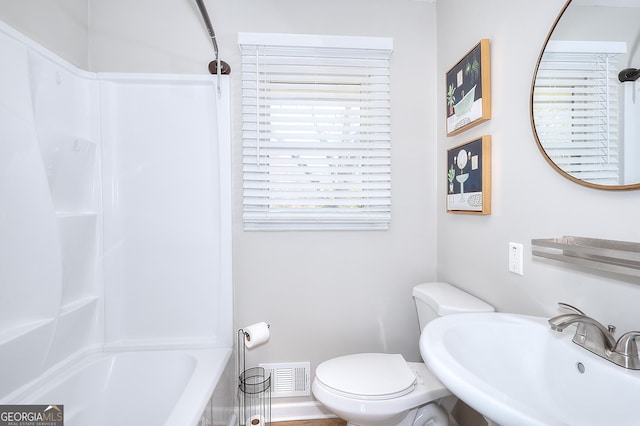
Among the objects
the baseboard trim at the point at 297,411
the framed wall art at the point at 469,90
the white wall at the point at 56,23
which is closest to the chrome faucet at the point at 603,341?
the framed wall art at the point at 469,90

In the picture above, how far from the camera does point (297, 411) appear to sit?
63.7 inches

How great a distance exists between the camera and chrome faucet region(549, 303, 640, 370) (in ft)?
2.05

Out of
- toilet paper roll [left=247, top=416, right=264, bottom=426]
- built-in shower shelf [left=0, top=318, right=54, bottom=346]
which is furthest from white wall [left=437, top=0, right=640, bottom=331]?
built-in shower shelf [left=0, top=318, right=54, bottom=346]

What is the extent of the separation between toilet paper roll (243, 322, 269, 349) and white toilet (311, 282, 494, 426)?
33 centimetres

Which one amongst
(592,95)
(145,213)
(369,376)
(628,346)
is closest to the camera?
(628,346)

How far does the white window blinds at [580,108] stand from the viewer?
0.74 meters

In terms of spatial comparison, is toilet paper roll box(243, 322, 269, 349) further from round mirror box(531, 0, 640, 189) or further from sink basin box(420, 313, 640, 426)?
round mirror box(531, 0, 640, 189)

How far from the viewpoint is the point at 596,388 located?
2.16ft

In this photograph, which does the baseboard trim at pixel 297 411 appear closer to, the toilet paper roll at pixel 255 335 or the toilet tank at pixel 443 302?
the toilet paper roll at pixel 255 335

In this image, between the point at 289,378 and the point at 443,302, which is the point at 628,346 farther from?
the point at 289,378

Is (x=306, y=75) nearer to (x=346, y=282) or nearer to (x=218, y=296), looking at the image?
(x=346, y=282)

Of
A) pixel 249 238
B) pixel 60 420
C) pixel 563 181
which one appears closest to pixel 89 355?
pixel 60 420

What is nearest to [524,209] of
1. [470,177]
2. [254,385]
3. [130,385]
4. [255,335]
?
[470,177]

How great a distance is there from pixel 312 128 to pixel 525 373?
141 cm
